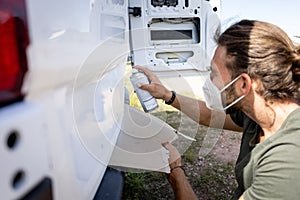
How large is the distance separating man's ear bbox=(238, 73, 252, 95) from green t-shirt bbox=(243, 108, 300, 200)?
0.21 metres

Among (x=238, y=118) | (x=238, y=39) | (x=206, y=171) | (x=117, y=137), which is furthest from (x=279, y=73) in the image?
(x=206, y=171)

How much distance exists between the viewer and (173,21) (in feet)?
9.86

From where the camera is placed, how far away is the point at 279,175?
4.13 feet

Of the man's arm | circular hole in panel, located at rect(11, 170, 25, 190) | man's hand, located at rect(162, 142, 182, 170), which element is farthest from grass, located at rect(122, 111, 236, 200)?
circular hole in panel, located at rect(11, 170, 25, 190)

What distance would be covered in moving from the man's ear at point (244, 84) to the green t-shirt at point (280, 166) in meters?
0.21

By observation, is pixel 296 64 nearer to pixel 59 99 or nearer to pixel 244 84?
pixel 244 84

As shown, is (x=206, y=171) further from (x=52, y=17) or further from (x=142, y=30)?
(x=52, y=17)

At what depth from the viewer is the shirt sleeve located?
48.4 inches

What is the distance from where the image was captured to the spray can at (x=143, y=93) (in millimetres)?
1887

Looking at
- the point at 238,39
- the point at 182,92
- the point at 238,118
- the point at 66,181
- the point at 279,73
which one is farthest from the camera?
the point at 182,92

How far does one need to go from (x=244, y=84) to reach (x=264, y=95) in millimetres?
99

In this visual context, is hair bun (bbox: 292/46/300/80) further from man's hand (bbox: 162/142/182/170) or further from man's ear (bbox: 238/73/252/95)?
man's hand (bbox: 162/142/182/170)

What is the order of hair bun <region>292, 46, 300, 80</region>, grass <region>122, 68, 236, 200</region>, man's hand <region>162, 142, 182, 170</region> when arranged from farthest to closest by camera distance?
grass <region>122, 68, 236, 200</region> → man's hand <region>162, 142, 182, 170</region> → hair bun <region>292, 46, 300, 80</region>

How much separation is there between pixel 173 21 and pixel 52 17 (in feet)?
7.86
